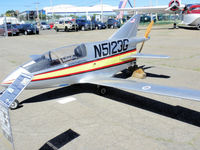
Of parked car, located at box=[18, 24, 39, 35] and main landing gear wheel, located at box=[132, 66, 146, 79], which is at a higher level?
parked car, located at box=[18, 24, 39, 35]

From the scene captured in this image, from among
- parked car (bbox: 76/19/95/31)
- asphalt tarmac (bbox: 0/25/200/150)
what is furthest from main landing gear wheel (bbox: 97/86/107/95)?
parked car (bbox: 76/19/95/31)

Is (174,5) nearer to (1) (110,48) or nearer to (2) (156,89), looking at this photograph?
(1) (110,48)

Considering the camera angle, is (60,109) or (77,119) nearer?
(77,119)

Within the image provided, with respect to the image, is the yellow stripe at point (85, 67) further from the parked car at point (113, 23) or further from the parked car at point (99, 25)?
the parked car at point (113, 23)

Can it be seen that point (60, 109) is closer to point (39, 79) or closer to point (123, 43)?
point (39, 79)

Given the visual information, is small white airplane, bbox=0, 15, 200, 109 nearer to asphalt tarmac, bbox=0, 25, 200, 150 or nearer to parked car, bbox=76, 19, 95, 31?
asphalt tarmac, bbox=0, 25, 200, 150

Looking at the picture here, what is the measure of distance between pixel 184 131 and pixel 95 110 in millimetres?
2919

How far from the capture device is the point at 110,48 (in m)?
8.50

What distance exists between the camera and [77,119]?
20.3 feet

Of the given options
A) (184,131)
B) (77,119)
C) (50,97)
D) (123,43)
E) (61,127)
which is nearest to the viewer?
(184,131)

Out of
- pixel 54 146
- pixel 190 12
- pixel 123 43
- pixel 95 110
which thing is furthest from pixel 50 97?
pixel 190 12

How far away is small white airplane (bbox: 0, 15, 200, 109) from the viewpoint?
6587mm

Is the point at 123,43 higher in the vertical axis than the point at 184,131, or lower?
higher

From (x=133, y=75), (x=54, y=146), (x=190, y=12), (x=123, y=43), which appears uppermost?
(x=190, y=12)
